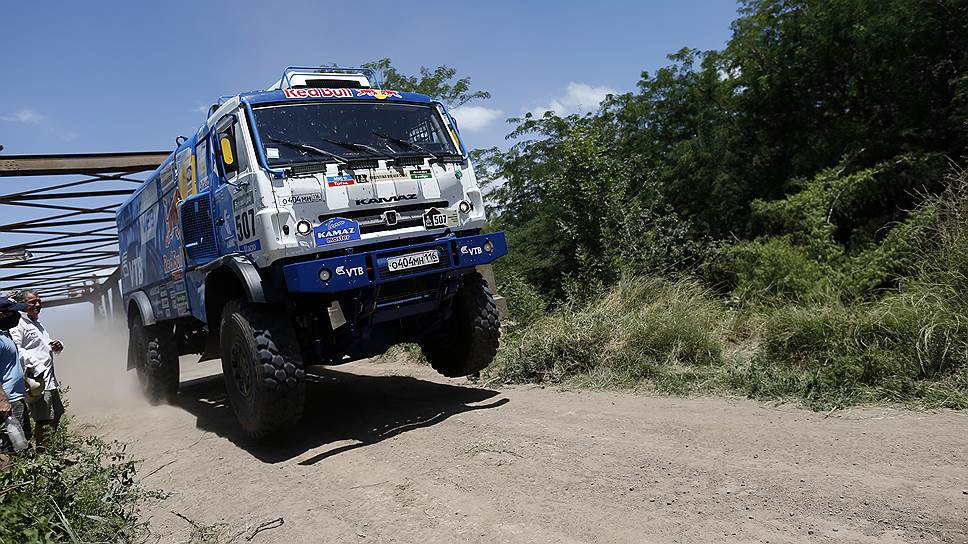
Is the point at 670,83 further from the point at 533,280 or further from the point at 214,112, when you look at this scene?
Answer: the point at 214,112

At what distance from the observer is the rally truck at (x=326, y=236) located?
548cm

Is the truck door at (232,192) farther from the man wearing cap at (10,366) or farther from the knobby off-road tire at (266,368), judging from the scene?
the man wearing cap at (10,366)

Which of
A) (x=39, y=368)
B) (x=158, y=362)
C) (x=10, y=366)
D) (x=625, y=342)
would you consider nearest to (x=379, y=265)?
(x=625, y=342)

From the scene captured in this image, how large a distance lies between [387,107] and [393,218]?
4.09 feet

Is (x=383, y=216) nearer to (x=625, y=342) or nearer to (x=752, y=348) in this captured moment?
(x=625, y=342)

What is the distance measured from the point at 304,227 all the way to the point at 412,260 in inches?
36.6

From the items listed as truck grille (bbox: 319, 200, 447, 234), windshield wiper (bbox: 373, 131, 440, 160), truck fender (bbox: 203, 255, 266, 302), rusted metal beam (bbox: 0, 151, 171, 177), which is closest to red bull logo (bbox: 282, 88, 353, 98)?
windshield wiper (bbox: 373, 131, 440, 160)

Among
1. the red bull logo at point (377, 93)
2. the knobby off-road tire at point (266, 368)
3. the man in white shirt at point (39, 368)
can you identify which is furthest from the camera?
the man in white shirt at point (39, 368)

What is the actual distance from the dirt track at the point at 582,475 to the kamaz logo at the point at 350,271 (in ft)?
4.64

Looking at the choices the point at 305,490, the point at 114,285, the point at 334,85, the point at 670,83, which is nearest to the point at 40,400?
the point at 305,490

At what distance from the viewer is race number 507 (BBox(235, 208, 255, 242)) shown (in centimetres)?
559

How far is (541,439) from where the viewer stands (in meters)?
5.05

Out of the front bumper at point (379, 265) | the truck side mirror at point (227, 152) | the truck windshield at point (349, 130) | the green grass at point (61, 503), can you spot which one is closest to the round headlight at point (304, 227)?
the front bumper at point (379, 265)

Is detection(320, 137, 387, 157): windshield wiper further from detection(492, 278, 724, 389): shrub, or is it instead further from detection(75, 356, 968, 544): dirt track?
detection(492, 278, 724, 389): shrub
